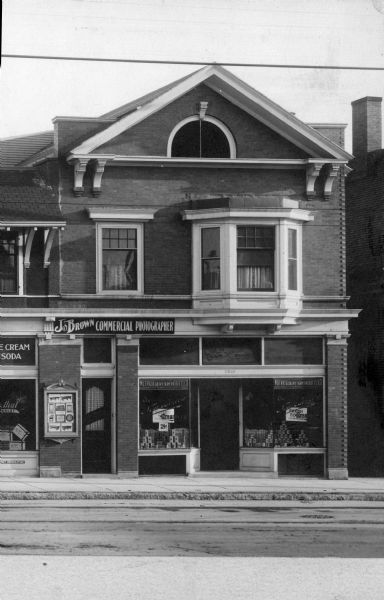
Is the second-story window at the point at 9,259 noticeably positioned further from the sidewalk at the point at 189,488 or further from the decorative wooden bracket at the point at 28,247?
the sidewalk at the point at 189,488

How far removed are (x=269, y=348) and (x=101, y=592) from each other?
15.7 meters

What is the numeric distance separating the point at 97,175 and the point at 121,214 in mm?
1069

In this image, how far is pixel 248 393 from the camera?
26.9 meters

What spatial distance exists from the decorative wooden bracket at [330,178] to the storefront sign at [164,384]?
227 inches

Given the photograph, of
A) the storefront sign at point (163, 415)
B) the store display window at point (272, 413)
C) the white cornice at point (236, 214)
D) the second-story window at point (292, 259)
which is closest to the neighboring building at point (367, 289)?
the store display window at point (272, 413)

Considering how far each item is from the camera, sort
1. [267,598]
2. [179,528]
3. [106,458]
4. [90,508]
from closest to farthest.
A: [267,598]
[179,528]
[90,508]
[106,458]

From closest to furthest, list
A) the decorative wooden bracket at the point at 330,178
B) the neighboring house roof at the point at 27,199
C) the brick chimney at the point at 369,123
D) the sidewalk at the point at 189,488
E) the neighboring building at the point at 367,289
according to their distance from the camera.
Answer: the sidewalk at the point at 189,488, the neighboring house roof at the point at 27,199, the decorative wooden bracket at the point at 330,178, the neighboring building at the point at 367,289, the brick chimney at the point at 369,123

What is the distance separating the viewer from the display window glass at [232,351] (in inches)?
1054

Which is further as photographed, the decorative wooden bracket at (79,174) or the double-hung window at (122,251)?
the double-hung window at (122,251)

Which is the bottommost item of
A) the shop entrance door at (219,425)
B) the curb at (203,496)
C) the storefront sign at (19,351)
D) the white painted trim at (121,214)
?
the curb at (203,496)

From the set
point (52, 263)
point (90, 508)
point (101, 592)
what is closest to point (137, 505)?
point (90, 508)

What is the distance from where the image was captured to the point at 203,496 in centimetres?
2277

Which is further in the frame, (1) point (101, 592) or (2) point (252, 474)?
(2) point (252, 474)

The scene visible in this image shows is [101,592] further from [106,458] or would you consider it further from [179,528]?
[106,458]
